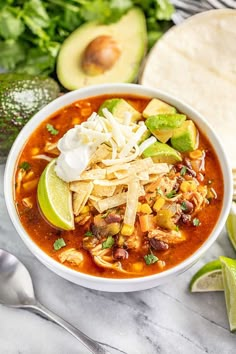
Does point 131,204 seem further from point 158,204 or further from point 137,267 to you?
point 137,267

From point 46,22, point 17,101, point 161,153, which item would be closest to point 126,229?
point 161,153

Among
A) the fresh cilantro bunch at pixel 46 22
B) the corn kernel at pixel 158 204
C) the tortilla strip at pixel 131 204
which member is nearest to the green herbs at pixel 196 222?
the corn kernel at pixel 158 204

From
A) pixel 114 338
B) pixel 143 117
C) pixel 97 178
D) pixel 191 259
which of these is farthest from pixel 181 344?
pixel 143 117

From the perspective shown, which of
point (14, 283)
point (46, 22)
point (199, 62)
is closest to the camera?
point (14, 283)

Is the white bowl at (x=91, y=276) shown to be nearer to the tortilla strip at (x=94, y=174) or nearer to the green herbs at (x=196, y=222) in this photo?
the green herbs at (x=196, y=222)

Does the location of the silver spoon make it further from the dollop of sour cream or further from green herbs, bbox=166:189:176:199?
green herbs, bbox=166:189:176:199
